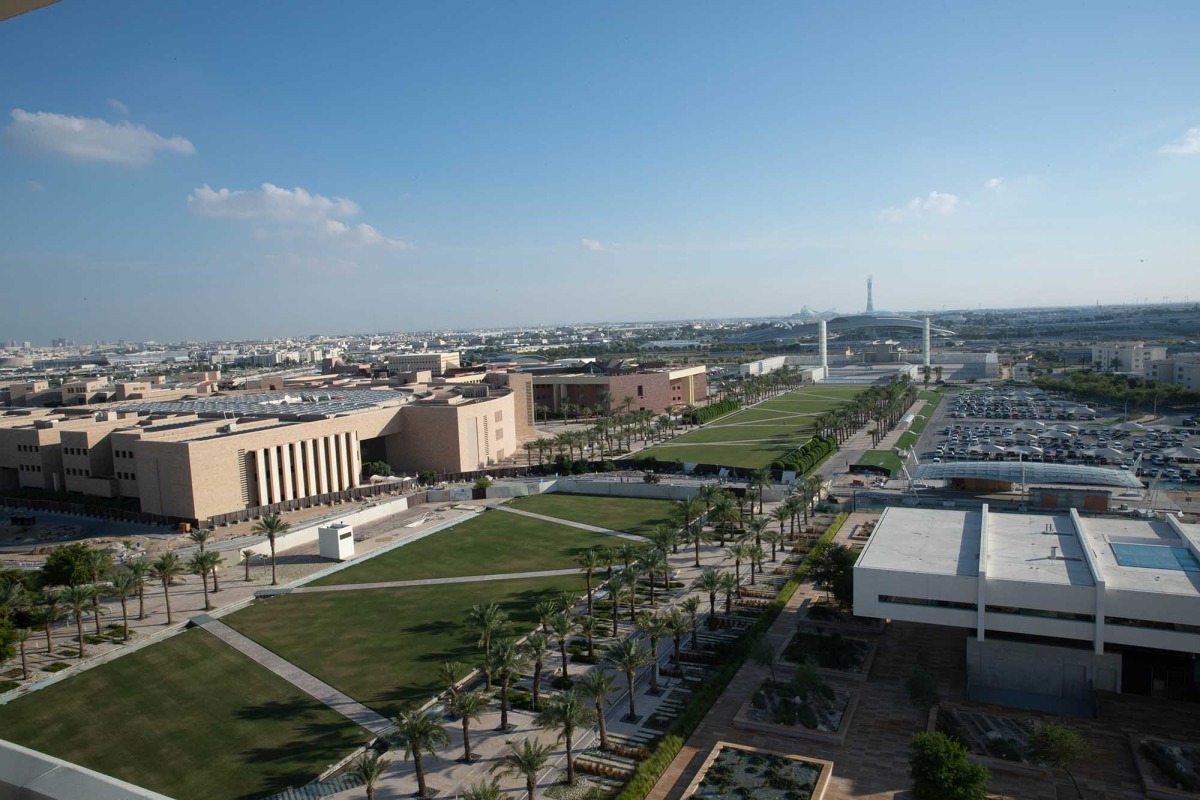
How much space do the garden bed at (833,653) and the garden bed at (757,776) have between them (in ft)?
16.4

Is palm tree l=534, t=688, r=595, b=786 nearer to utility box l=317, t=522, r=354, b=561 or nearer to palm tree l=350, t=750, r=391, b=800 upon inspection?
palm tree l=350, t=750, r=391, b=800

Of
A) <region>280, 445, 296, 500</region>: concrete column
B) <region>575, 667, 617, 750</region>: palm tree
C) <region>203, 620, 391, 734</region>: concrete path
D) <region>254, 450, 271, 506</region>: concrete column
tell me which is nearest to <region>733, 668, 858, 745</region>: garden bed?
<region>575, 667, 617, 750</region>: palm tree

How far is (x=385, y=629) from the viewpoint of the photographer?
32.0 metres

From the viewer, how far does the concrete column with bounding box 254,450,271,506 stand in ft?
164

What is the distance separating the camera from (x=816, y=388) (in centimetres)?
11931

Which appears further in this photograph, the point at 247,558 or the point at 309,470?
the point at 309,470

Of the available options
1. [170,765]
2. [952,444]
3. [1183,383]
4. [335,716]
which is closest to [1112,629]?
[335,716]

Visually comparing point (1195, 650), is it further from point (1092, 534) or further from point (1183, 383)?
point (1183, 383)

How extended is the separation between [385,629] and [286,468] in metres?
23.7

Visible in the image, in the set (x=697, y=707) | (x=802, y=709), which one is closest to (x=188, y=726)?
(x=697, y=707)

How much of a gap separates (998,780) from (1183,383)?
93942 millimetres

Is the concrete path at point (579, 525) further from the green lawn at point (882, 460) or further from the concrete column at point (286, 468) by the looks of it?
the green lawn at point (882, 460)

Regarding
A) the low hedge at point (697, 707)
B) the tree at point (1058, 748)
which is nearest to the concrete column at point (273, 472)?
the low hedge at point (697, 707)

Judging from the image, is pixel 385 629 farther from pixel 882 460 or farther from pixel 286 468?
pixel 882 460
